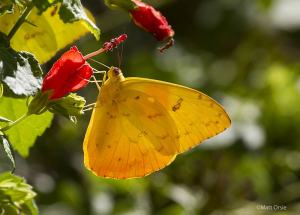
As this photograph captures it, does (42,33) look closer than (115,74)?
Yes

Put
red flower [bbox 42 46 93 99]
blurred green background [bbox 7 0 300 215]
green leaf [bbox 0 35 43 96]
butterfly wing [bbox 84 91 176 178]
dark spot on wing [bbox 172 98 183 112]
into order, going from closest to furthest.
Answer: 1. green leaf [bbox 0 35 43 96]
2. red flower [bbox 42 46 93 99]
3. butterfly wing [bbox 84 91 176 178]
4. dark spot on wing [bbox 172 98 183 112]
5. blurred green background [bbox 7 0 300 215]

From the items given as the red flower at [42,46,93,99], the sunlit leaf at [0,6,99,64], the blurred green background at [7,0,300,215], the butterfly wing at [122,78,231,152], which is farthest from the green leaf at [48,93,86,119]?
the blurred green background at [7,0,300,215]

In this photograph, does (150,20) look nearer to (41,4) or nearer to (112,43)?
(112,43)

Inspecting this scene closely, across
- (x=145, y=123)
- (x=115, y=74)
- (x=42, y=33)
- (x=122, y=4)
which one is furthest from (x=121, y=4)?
(x=145, y=123)

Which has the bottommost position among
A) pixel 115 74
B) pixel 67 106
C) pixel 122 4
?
pixel 115 74

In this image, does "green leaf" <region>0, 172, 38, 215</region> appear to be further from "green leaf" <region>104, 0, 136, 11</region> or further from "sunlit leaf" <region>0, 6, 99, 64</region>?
"green leaf" <region>104, 0, 136, 11</region>

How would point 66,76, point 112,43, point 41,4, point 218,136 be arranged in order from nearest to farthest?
point 41,4
point 66,76
point 112,43
point 218,136

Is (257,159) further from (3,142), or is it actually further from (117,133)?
(3,142)
